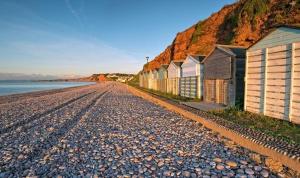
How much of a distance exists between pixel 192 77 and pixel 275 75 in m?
12.1

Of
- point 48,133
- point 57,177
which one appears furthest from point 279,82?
point 48,133

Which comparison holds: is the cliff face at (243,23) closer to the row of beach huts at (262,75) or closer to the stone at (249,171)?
the row of beach huts at (262,75)

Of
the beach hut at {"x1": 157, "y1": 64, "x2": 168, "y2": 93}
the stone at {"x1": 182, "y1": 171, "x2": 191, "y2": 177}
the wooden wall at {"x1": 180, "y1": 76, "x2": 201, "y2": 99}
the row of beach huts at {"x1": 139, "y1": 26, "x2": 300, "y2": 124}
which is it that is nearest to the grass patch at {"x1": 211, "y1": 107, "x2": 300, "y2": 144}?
the row of beach huts at {"x1": 139, "y1": 26, "x2": 300, "y2": 124}

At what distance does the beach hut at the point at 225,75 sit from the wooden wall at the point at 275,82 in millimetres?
2035

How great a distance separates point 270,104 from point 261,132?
10.4 ft

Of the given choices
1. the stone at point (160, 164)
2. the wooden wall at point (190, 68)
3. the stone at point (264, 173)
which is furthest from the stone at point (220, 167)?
the wooden wall at point (190, 68)

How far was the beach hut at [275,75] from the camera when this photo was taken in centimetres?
921

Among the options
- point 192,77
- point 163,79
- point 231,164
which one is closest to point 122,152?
point 231,164

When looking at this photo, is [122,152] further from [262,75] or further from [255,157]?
[262,75]

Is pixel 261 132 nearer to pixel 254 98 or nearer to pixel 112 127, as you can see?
pixel 254 98

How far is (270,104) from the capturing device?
10.6m

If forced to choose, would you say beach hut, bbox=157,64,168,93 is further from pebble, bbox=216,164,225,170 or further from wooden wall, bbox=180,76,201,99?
pebble, bbox=216,164,225,170

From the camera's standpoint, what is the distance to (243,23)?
39844 millimetres

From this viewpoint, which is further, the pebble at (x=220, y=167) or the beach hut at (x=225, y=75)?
the beach hut at (x=225, y=75)
